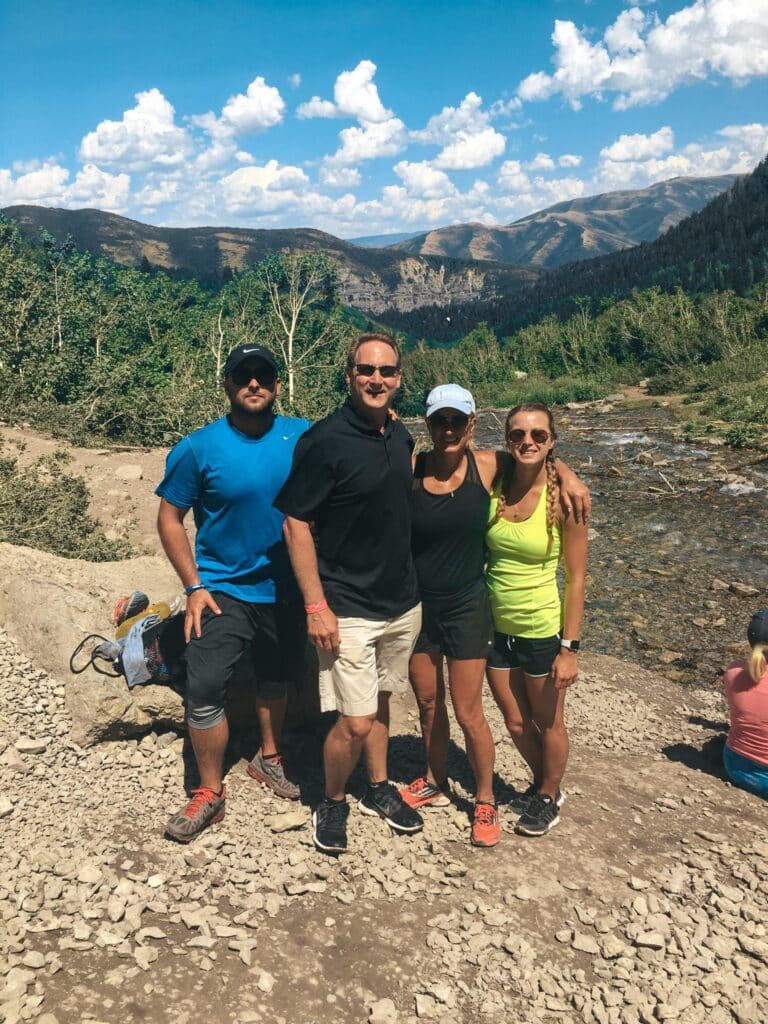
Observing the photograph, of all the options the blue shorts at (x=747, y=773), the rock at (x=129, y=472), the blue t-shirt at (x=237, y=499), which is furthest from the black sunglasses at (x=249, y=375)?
the rock at (x=129, y=472)

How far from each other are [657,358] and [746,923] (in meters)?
43.0

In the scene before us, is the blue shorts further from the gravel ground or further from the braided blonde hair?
the braided blonde hair

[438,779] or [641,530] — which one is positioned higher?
[438,779]

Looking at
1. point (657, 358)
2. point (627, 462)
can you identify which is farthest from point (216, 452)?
point (657, 358)

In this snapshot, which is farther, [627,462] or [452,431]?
[627,462]

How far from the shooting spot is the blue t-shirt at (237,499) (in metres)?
3.66

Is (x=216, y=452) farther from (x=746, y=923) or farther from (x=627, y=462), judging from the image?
(x=627, y=462)

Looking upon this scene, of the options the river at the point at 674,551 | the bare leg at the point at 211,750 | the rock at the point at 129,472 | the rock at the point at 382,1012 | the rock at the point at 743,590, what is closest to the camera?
the rock at the point at 382,1012

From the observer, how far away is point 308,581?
343 cm

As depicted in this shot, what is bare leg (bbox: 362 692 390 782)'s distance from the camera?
402 centimetres

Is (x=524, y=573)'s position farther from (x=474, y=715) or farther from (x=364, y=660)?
(x=364, y=660)

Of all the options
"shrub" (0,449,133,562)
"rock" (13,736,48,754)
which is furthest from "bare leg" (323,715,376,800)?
"shrub" (0,449,133,562)

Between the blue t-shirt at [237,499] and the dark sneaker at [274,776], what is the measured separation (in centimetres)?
127

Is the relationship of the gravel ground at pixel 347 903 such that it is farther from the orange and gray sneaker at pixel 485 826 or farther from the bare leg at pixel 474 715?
the bare leg at pixel 474 715
